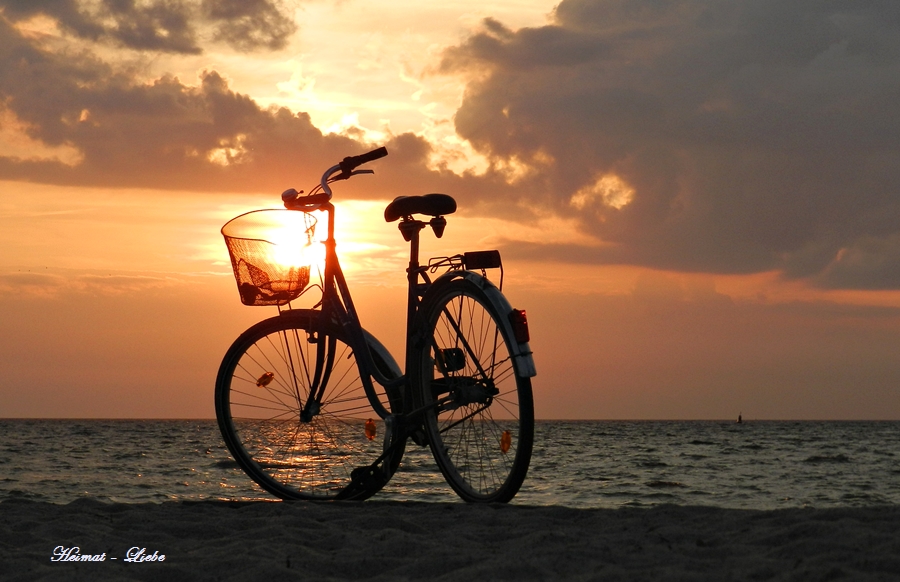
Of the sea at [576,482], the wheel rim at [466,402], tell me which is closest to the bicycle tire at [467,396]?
the wheel rim at [466,402]

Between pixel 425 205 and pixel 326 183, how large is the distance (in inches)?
31.3

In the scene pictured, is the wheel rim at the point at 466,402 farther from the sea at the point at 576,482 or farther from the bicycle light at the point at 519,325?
the sea at the point at 576,482

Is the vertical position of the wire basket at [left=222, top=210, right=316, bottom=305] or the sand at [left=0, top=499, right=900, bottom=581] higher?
the wire basket at [left=222, top=210, right=316, bottom=305]

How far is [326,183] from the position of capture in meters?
5.44

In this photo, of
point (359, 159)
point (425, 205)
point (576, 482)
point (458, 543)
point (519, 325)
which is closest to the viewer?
point (458, 543)

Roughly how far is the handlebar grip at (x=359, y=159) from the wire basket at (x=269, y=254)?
0.40 m

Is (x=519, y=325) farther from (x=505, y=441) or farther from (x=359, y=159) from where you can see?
(x=359, y=159)

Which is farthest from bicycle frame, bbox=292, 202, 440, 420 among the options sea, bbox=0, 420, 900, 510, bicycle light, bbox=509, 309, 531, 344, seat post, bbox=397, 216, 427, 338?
sea, bbox=0, 420, 900, 510

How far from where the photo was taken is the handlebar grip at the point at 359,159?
211 inches

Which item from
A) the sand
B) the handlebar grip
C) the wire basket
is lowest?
the sand

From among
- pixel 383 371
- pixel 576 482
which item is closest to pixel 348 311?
pixel 383 371

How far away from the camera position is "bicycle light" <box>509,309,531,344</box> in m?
4.41

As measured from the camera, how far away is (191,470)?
67.3 ft

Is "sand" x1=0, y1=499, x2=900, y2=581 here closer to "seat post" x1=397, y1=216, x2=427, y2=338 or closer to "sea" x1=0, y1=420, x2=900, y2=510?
"seat post" x1=397, y1=216, x2=427, y2=338
